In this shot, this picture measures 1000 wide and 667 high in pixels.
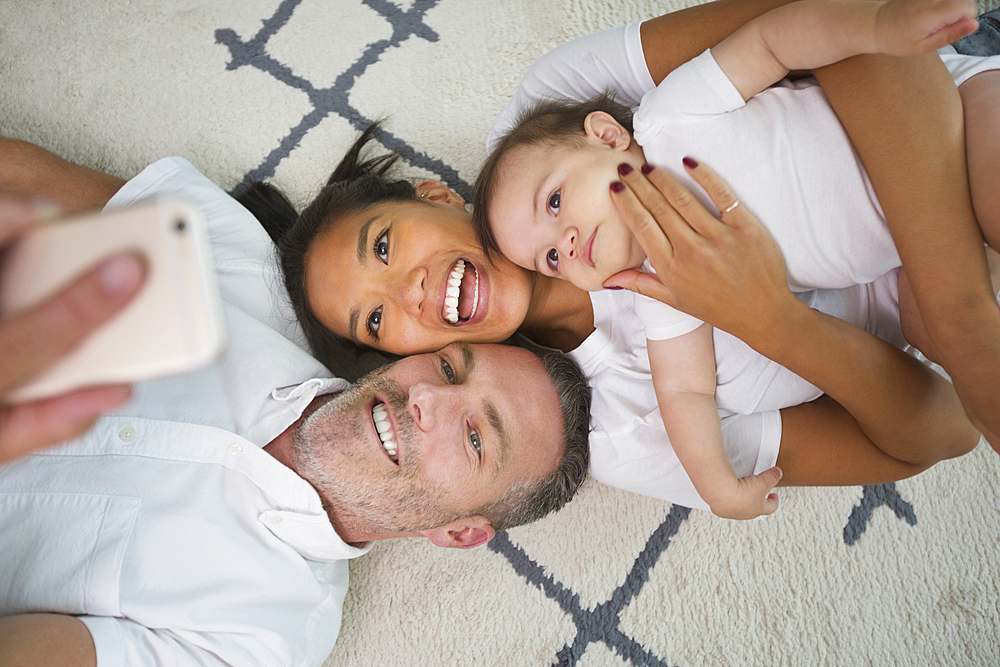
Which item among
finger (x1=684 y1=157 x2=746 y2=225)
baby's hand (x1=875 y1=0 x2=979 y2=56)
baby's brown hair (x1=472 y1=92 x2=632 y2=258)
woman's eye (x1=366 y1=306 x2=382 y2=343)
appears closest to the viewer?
baby's hand (x1=875 y1=0 x2=979 y2=56)

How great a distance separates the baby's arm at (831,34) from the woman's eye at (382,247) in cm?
60

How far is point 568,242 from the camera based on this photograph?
34.6 inches

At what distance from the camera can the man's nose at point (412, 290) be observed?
97 cm

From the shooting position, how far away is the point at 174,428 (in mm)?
948

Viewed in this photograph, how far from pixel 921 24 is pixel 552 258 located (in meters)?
0.52

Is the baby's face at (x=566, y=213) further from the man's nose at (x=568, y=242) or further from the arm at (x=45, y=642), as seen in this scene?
the arm at (x=45, y=642)

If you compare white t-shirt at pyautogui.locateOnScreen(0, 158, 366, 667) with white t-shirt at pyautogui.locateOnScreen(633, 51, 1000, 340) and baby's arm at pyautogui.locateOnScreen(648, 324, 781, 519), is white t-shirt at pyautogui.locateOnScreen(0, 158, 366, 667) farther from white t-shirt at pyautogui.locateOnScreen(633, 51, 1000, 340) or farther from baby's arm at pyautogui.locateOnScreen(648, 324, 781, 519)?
white t-shirt at pyautogui.locateOnScreen(633, 51, 1000, 340)

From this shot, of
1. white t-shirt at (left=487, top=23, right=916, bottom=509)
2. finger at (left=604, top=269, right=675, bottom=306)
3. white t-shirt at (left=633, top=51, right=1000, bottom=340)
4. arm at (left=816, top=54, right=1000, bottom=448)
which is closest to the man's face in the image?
white t-shirt at (left=487, top=23, right=916, bottom=509)

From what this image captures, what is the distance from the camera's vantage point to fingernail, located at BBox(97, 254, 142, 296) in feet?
1.11

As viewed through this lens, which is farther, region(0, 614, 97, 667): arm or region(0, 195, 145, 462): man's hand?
region(0, 614, 97, 667): arm

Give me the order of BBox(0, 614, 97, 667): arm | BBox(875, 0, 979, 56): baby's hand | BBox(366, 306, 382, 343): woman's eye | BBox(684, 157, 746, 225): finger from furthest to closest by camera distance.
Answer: BBox(366, 306, 382, 343): woman's eye < BBox(684, 157, 746, 225): finger < BBox(0, 614, 97, 667): arm < BBox(875, 0, 979, 56): baby's hand

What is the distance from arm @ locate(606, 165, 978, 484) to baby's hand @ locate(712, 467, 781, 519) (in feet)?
0.55

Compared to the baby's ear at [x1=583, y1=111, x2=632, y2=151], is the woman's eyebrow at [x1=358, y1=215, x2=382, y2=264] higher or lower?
lower

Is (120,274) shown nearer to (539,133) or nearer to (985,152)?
(539,133)
